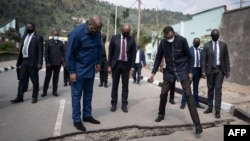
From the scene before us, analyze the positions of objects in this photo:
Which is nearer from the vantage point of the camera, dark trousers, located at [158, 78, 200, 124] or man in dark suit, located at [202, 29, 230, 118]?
dark trousers, located at [158, 78, 200, 124]

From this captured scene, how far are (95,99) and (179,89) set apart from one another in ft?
13.4

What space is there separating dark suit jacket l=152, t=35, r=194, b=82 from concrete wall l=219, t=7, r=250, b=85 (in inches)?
331

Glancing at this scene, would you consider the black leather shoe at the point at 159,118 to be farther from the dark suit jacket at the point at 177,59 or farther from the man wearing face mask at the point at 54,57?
the man wearing face mask at the point at 54,57

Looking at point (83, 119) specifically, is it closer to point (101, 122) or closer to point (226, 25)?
point (101, 122)

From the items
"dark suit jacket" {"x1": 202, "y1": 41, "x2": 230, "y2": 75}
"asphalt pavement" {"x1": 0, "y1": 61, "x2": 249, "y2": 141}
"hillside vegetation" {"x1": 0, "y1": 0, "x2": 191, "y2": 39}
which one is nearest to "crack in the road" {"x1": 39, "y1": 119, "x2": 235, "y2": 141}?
"asphalt pavement" {"x1": 0, "y1": 61, "x2": 249, "y2": 141}

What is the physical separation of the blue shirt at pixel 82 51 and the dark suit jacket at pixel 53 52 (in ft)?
11.8

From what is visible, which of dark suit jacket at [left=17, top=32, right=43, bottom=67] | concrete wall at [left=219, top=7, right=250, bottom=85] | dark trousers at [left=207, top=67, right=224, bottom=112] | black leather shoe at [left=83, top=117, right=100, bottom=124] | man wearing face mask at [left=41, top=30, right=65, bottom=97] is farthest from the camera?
concrete wall at [left=219, top=7, right=250, bottom=85]

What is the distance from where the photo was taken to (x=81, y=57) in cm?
527

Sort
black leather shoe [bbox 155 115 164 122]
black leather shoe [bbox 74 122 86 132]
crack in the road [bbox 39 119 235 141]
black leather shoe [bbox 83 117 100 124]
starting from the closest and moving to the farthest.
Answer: crack in the road [bbox 39 119 235 141] < black leather shoe [bbox 74 122 86 132] < black leather shoe [bbox 83 117 100 124] < black leather shoe [bbox 155 115 164 122]

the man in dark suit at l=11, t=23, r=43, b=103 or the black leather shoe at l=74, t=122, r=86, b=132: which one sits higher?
the man in dark suit at l=11, t=23, r=43, b=103

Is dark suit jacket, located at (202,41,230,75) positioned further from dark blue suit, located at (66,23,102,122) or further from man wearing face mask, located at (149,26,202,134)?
dark blue suit, located at (66,23,102,122)

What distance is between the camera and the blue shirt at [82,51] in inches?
202

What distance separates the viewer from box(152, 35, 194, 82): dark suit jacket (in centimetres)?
569

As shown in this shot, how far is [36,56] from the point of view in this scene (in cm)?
739
